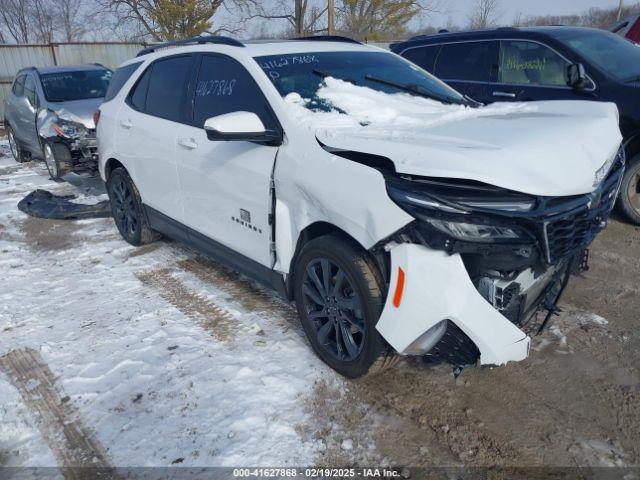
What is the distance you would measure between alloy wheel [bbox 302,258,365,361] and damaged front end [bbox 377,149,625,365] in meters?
0.33

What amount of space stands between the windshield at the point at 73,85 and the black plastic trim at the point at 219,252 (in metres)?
4.91

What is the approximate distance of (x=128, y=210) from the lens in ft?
16.0

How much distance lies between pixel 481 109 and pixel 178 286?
2668 mm

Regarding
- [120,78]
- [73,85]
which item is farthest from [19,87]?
[120,78]

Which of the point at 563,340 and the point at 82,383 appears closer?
the point at 82,383

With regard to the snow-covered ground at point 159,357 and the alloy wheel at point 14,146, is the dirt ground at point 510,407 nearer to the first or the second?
the snow-covered ground at point 159,357

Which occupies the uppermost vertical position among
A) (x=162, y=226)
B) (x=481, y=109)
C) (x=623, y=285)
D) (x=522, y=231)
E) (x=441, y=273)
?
(x=481, y=109)

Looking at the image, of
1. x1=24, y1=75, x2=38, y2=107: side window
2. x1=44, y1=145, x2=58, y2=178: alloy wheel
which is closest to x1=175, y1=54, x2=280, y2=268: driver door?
x1=44, y1=145, x2=58, y2=178: alloy wheel

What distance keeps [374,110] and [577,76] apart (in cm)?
283

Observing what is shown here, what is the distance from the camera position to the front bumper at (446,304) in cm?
213

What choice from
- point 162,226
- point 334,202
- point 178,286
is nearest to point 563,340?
point 334,202

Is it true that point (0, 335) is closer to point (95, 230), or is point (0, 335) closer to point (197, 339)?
point (197, 339)

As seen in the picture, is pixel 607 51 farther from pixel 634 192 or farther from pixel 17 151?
pixel 17 151

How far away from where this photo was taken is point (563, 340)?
312 centimetres
